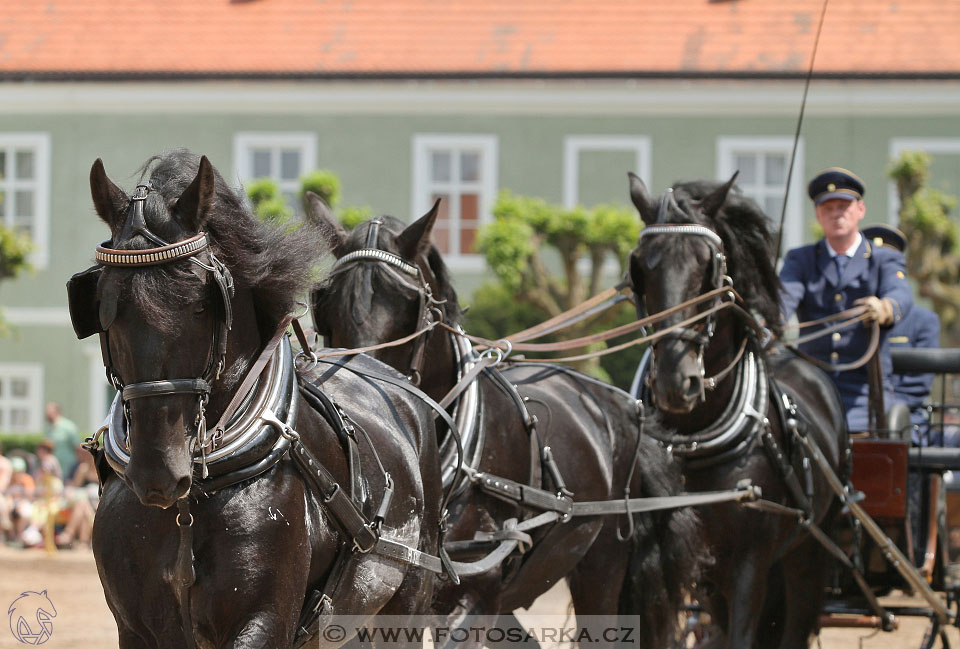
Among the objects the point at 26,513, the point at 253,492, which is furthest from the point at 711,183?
the point at 26,513

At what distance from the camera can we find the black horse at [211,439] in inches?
109

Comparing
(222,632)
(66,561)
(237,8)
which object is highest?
(237,8)

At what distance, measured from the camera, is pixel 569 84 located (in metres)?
19.0

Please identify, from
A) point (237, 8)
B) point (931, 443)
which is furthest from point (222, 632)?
point (237, 8)

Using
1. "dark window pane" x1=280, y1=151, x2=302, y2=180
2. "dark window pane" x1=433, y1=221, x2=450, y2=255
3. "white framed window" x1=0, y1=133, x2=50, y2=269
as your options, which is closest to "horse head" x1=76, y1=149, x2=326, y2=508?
"dark window pane" x1=433, y1=221, x2=450, y2=255

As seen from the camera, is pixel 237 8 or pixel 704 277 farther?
pixel 237 8

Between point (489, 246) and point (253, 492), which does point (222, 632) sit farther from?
point (489, 246)

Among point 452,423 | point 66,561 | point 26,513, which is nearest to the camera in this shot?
point 452,423

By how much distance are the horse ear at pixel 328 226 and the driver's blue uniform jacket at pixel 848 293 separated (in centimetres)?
260

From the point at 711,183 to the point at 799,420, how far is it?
1.14m

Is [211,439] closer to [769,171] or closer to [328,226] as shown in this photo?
[328,226]

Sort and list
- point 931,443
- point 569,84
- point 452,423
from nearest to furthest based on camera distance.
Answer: point 452,423
point 931,443
point 569,84

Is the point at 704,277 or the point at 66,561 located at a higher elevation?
the point at 704,277

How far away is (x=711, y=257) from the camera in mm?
5238
